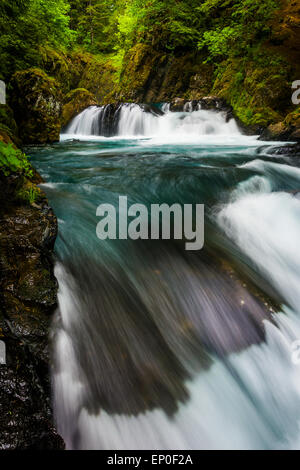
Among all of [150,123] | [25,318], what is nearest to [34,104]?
[150,123]

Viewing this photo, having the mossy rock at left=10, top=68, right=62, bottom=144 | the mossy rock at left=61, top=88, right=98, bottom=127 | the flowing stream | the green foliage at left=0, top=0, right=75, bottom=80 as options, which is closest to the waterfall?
the mossy rock at left=61, top=88, right=98, bottom=127

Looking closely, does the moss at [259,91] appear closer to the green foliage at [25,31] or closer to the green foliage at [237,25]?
the green foliage at [237,25]

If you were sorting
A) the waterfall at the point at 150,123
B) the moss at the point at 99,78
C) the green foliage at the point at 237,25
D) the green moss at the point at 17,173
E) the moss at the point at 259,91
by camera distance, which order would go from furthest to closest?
the moss at the point at 99,78, the waterfall at the point at 150,123, the green foliage at the point at 237,25, the moss at the point at 259,91, the green moss at the point at 17,173

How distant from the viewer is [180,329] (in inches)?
94.7

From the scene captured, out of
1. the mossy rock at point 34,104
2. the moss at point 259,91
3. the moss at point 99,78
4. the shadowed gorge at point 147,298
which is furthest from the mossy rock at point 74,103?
the moss at point 259,91

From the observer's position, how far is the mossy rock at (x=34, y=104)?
7.46m

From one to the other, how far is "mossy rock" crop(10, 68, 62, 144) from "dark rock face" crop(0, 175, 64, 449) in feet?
20.5

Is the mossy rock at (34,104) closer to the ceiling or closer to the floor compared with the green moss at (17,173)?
closer to the ceiling

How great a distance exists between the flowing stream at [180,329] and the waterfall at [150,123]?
6.88m

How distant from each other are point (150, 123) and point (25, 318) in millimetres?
10940

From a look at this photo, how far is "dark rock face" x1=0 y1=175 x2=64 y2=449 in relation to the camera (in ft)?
4.57

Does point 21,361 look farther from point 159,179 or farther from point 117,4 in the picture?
point 117,4

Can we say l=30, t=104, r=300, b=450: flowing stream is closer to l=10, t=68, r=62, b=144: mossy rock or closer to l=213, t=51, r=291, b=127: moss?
l=10, t=68, r=62, b=144: mossy rock

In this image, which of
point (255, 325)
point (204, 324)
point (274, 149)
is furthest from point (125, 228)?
point (274, 149)
